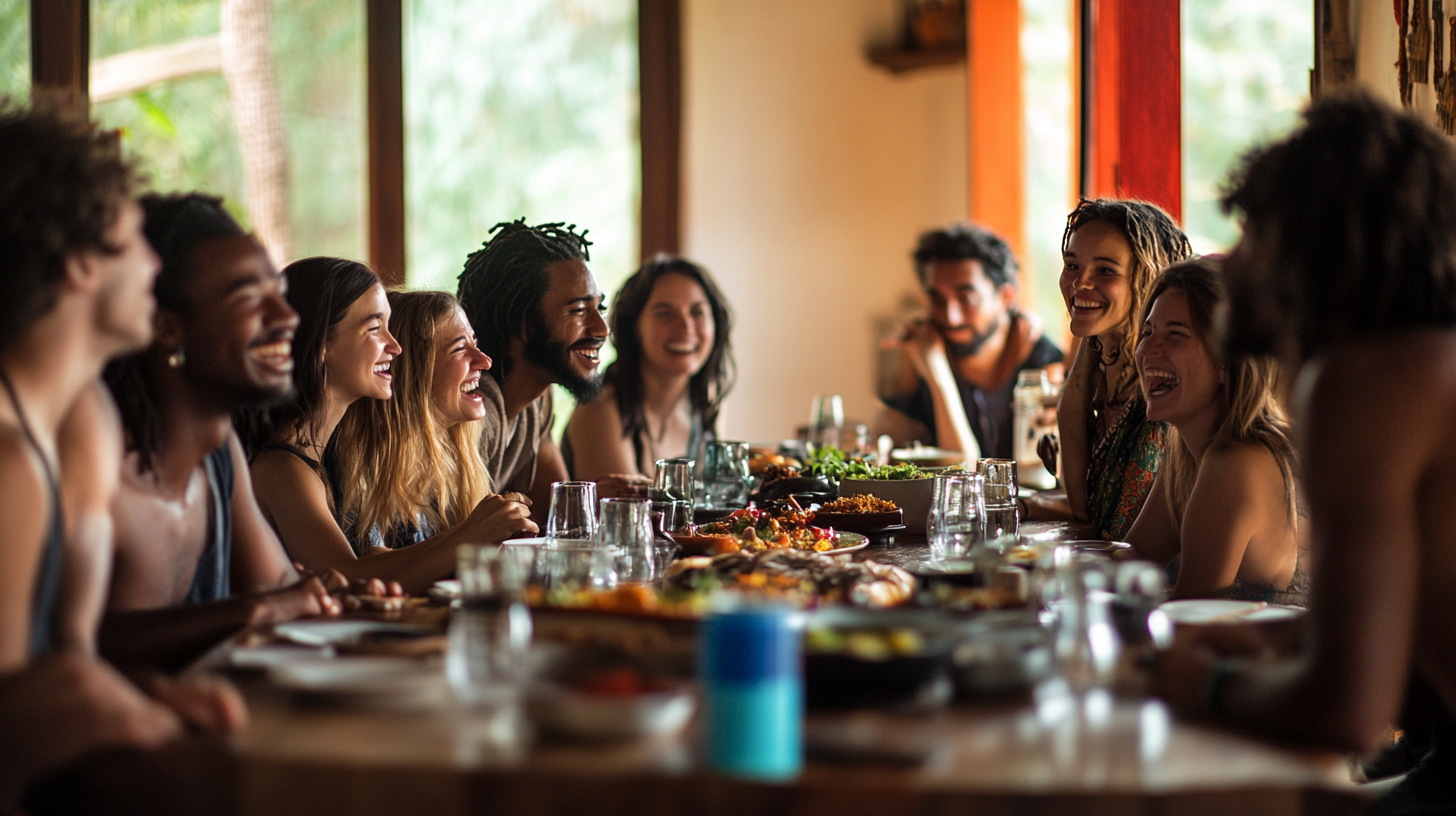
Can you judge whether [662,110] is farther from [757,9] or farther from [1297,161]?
[1297,161]

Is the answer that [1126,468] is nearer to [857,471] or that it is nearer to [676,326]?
[857,471]

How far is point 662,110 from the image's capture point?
605cm

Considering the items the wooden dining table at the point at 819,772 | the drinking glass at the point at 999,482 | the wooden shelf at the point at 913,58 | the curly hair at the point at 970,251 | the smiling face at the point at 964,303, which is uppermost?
the wooden shelf at the point at 913,58

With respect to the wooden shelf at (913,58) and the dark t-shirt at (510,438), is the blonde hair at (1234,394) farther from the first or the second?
the wooden shelf at (913,58)

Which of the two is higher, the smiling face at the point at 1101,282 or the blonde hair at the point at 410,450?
the smiling face at the point at 1101,282

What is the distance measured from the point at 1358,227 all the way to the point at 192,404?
161cm

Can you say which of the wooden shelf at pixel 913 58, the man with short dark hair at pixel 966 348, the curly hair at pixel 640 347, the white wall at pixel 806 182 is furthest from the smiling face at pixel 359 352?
the wooden shelf at pixel 913 58

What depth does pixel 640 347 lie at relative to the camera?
4.50 m

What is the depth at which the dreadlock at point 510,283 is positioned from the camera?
368 cm

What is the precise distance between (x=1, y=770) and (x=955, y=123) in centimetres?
609

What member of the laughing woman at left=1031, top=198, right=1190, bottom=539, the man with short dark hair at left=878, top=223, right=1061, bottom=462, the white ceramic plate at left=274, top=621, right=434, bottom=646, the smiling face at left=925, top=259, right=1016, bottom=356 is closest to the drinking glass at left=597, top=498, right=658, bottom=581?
the white ceramic plate at left=274, top=621, right=434, bottom=646

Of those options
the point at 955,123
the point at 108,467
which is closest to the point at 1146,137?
the point at 955,123

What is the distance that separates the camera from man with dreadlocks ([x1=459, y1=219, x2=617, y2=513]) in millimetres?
3650

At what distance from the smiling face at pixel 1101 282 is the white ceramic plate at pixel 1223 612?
58.1 inches
